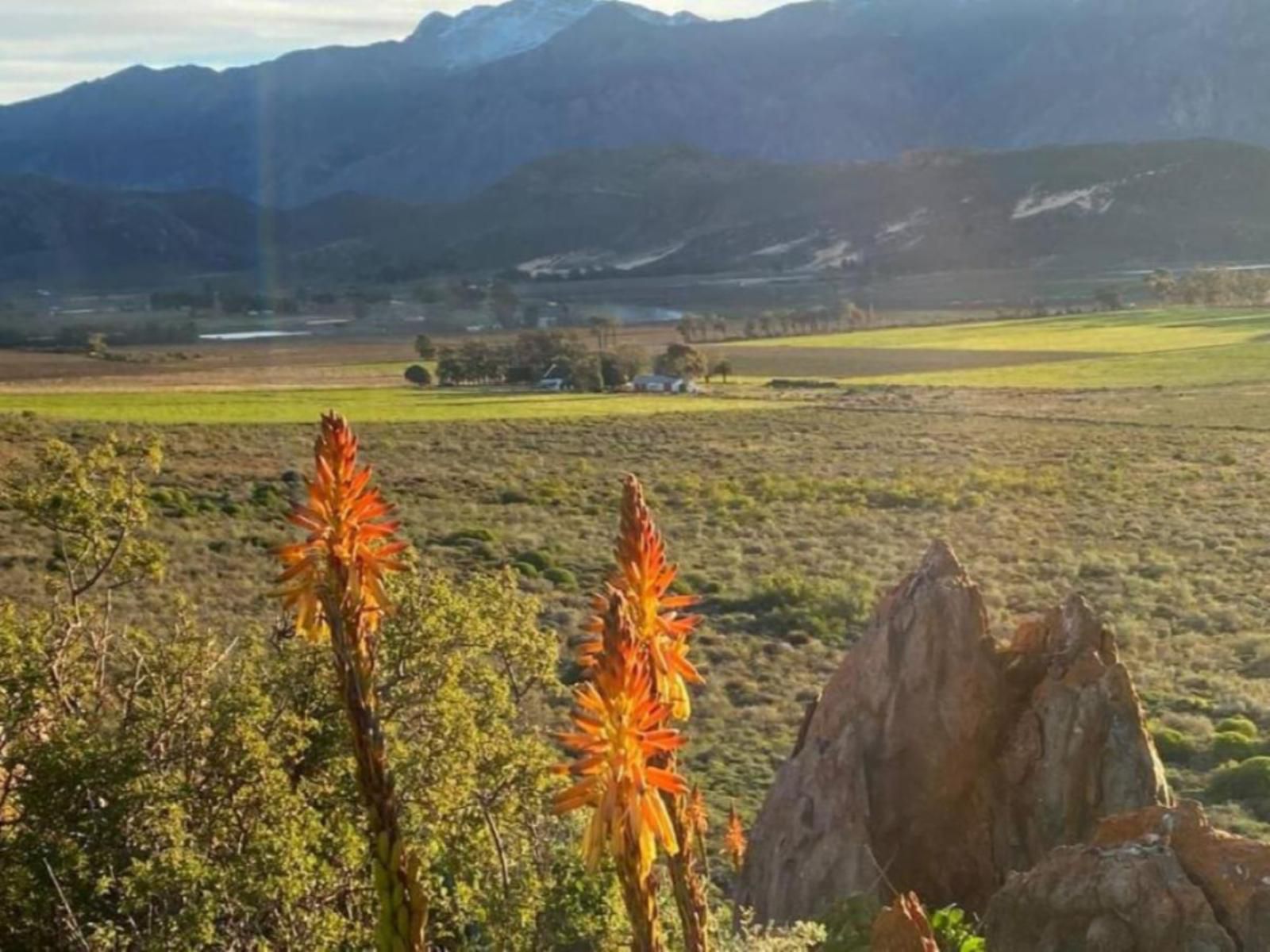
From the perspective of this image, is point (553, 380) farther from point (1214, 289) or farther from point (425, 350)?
point (1214, 289)

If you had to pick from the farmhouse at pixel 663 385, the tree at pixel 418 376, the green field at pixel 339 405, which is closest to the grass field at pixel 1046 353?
the farmhouse at pixel 663 385

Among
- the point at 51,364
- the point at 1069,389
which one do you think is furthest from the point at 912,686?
the point at 51,364

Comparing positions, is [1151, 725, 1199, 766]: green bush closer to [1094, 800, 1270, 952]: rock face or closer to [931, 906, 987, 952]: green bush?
[931, 906, 987, 952]: green bush

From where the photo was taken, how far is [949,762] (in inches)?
485

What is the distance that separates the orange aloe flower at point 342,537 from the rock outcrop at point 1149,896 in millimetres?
5053

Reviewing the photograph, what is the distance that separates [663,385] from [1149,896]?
8191cm

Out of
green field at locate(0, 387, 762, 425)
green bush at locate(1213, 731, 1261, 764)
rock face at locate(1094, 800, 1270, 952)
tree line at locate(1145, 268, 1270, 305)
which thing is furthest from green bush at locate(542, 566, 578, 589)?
tree line at locate(1145, 268, 1270, 305)

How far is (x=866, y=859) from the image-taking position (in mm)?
11883

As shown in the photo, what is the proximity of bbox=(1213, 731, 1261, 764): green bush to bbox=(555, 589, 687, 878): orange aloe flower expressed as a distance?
1729 cm

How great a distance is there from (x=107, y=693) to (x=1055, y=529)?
31743mm

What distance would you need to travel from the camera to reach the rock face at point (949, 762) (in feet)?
38.5

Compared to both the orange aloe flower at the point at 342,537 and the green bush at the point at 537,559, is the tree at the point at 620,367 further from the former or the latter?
the orange aloe flower at the point at 342,537

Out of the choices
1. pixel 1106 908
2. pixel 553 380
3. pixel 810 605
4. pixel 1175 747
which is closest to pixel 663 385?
pixel 553 380

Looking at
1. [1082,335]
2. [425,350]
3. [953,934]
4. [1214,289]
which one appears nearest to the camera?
[953,934]
